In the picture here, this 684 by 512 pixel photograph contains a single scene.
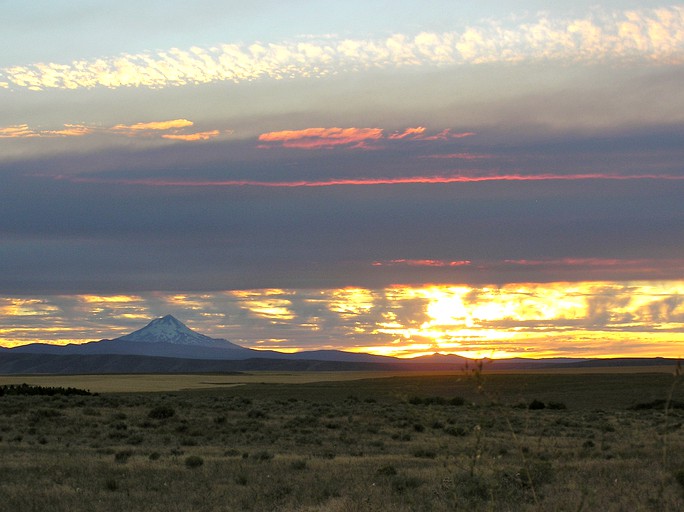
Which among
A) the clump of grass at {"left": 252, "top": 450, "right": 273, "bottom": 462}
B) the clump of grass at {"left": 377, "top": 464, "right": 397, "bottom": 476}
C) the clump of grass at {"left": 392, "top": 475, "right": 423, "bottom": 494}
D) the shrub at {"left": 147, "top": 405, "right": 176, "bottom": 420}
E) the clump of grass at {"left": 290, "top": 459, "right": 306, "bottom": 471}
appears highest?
the clump of grass at {"left": 392, "top": 475, "right": 423, "bottom": 494}

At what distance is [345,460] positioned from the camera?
24312mm

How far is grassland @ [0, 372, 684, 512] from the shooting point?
1195 centimetres

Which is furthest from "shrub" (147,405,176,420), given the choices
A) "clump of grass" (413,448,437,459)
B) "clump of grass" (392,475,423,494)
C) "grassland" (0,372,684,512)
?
"clump of grass" (392,475,423,494)

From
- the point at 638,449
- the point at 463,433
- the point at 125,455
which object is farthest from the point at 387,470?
the point at 463,433

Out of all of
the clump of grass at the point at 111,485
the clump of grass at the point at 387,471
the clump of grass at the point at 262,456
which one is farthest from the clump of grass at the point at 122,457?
the clump of grass at the point at 387,471

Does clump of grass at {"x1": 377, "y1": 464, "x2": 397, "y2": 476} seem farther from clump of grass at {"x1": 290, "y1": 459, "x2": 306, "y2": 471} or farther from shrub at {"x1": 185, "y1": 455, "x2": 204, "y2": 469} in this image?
shrub at {"x1": 185, "y1": 455, "x2": 204, "y2": 469}

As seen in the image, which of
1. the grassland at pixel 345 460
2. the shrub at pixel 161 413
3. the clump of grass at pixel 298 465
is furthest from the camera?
the shrub at pixel 161 413

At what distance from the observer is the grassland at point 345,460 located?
11.9 metres

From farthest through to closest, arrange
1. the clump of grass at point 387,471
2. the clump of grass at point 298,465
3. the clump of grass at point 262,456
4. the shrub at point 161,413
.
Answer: the shrub at point 161,413
the clump of grass at point 262,456
the clump of grass at point 298,465
the clump of grass at point 387,471

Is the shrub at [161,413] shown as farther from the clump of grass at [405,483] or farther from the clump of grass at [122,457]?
the clump of grass at [405,483]

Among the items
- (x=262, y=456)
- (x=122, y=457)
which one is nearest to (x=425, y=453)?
(x=262, y=456)

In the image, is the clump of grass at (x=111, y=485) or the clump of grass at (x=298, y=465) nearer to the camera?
the clump of grass at (x=111, y=485)

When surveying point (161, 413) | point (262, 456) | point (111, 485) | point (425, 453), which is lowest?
point (161, 413)

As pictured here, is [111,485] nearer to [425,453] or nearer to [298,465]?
[298,465]
